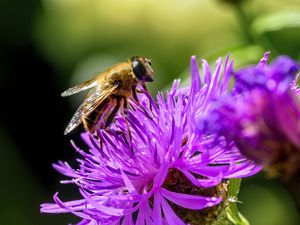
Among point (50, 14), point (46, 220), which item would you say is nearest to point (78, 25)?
point (50, 14)

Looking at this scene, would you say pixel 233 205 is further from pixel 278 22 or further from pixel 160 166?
pixel 278 22

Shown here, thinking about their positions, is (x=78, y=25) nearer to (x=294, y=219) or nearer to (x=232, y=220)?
(x=294, y=219)

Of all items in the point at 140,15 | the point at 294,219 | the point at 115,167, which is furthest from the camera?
the point at 140,15

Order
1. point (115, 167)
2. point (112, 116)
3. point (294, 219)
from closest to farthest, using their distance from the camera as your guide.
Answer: point (115, 167) < point (112, 116) < point (294, 219)

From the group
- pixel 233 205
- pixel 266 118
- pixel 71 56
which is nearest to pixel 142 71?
pixel 233 205

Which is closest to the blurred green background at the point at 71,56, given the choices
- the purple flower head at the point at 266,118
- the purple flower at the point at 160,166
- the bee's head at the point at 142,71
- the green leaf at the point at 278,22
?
the green leaf at the point at 278,22
